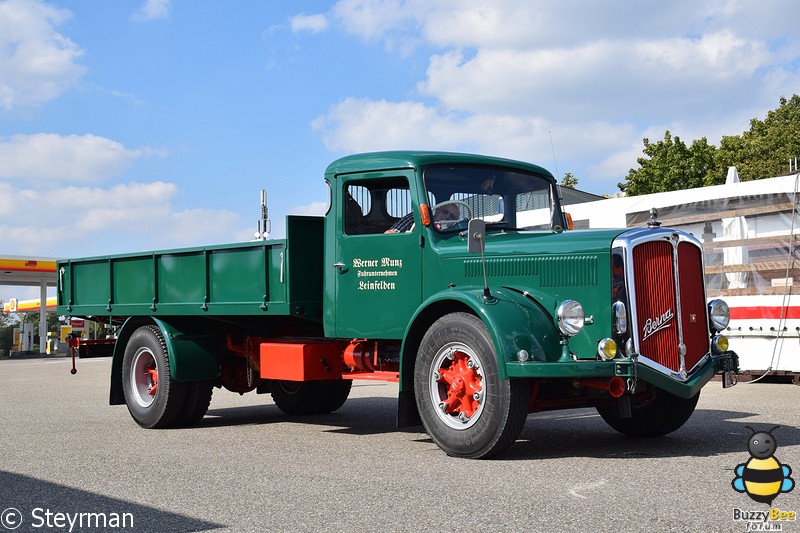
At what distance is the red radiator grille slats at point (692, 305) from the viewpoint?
7.71 m

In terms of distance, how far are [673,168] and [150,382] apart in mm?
35402

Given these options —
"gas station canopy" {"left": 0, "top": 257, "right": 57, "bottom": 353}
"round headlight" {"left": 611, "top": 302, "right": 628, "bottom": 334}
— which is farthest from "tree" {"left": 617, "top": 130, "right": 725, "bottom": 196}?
"round headlight" {"left": 611, "top": 302, "right": 628, "bottom": 334}

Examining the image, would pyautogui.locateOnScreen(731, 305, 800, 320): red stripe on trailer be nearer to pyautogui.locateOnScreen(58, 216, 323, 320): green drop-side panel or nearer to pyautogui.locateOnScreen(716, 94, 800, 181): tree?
pyautogui.locateOnScreen(58, 216, 323, 320): green drop-side panel

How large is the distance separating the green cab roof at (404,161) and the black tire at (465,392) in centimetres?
161

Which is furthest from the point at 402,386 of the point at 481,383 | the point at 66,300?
the point at 66,300

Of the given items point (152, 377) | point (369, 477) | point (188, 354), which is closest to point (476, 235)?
point (369, 477)

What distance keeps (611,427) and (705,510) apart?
4.14 m

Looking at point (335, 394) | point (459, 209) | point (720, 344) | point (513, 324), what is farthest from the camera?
point (335, 394)

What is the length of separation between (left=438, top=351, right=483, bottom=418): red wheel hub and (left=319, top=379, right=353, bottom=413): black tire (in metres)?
3.84

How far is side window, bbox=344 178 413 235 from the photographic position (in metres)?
8.49

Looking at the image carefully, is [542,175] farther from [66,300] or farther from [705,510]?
[66,300]

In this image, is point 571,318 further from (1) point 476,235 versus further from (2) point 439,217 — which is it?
(2) point 439,217

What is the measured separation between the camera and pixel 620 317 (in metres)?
7.14

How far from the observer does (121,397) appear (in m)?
10.9
